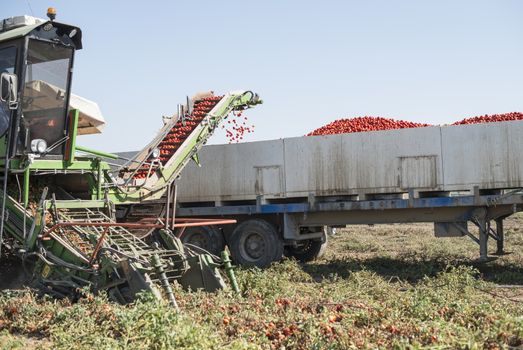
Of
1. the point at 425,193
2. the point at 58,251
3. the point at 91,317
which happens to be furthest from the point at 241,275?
the point at 425,193

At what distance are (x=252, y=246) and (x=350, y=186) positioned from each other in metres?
2.39

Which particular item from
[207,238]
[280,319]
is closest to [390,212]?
[207,238]

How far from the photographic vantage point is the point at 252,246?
1320 centimetres

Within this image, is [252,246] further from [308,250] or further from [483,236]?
[483,236]

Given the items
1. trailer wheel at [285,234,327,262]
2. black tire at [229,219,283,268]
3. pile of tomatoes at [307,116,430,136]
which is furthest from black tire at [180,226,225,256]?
pile of tomatoes at [307,116,430,136]

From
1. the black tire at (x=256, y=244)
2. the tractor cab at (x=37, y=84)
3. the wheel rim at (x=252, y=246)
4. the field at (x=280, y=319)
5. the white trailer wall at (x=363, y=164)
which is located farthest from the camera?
the wheel rim at (x=252, y=246)

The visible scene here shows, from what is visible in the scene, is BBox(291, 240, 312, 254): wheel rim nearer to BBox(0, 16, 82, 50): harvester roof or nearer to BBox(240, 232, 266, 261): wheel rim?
BBox(240, 232, 266, 261): wheel rim

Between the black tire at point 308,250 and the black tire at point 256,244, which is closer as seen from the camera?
the black tire at point 256,244

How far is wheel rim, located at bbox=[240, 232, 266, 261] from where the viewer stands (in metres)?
13.1

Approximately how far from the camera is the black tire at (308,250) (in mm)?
14062

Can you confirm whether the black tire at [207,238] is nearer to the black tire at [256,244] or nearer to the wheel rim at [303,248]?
the black tire at [256,244]

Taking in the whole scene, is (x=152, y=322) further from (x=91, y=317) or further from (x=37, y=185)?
(x=37, y=185)

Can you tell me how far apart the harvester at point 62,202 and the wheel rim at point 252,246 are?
368 centimetres

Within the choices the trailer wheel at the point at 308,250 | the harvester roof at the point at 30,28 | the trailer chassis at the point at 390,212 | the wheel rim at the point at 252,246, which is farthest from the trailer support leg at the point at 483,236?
the harvester roof at the point at 30,28
